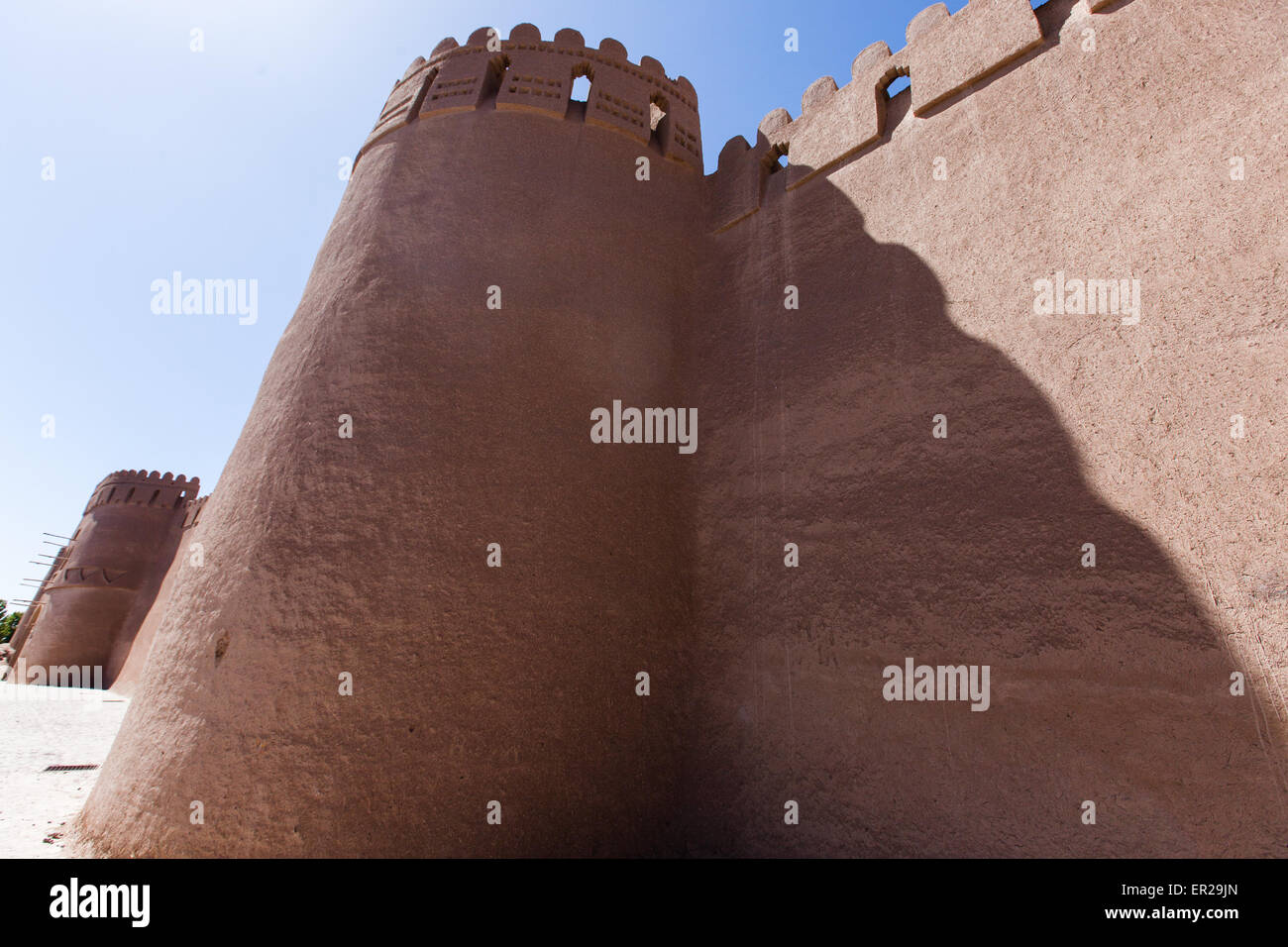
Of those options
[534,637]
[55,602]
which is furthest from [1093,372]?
[55,602]

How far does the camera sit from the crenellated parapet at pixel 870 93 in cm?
421

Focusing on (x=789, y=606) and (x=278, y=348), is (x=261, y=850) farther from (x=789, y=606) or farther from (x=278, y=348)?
(x=278, y=348)

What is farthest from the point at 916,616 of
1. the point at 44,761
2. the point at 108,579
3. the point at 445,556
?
the point at 108,579

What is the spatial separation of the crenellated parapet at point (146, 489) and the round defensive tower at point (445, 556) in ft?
44.6

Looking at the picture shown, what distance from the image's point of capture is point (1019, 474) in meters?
3.22

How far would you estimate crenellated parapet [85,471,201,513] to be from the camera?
15.5 meters

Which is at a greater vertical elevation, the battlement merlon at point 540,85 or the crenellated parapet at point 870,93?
the battlement merlon at point 540,85

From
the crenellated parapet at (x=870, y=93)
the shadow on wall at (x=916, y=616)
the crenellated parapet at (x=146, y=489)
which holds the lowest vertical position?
the shadow on wall at (x=916, y=616)

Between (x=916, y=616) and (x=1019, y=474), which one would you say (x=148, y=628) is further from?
(x=1019, y=474)

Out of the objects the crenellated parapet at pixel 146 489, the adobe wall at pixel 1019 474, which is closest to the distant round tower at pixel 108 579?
the crenellated parapet at pixel 146 489

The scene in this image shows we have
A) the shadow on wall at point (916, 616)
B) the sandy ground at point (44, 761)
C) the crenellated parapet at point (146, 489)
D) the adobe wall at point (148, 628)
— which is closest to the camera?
the shadow on wall at point (916, 616)

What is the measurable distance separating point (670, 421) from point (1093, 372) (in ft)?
8.47

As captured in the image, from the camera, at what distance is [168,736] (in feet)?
11.1

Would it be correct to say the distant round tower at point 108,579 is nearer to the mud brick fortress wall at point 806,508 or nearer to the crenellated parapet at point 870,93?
the mud brick fortress wall at point 806,508
